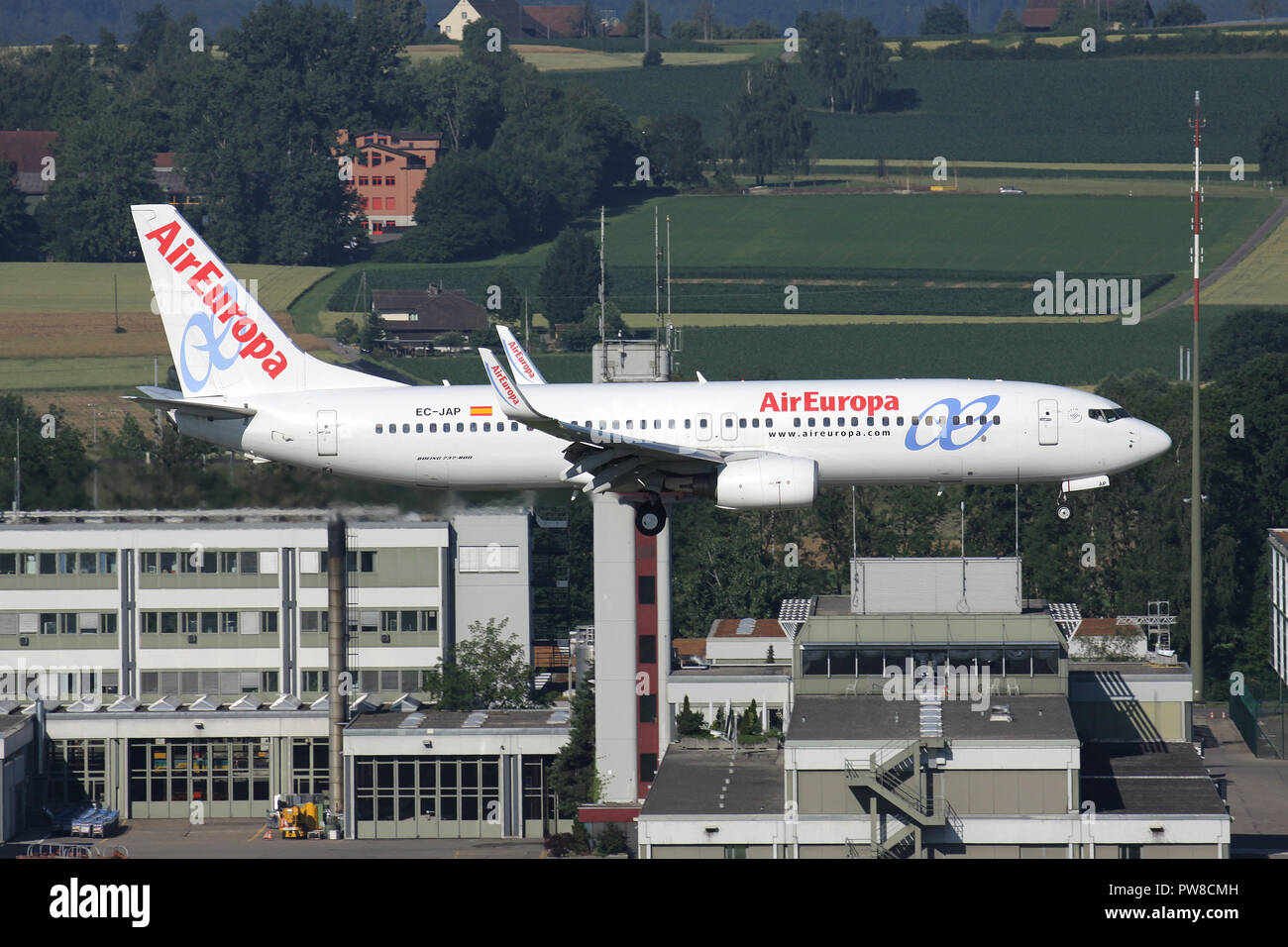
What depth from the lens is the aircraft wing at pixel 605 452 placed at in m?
47.6

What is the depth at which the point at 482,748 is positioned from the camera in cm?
9400

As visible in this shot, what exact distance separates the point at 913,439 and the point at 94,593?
6550 centimetres

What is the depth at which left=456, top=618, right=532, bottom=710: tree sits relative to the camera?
102688 mm

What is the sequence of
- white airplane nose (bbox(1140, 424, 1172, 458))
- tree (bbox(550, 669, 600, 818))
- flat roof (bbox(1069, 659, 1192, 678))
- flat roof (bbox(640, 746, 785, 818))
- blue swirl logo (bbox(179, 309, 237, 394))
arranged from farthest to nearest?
tree (bbox(550, 669, 600, 818)) < flat roof (bbox(1069, 659, 1192, 678)) < flat roof (bbox(640, 746, 785, 818)) < blue swirl logo (bbox(179, 309, 237, 394)) < white airplane nose (bbox(1140, 424, 1172, 458))

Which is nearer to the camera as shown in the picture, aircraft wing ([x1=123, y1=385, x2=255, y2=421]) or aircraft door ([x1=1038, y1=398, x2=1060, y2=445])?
aircraft door ([x1=1038, y1=398, x2=1060, y2=445])

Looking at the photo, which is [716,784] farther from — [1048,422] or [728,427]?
[1048,422]

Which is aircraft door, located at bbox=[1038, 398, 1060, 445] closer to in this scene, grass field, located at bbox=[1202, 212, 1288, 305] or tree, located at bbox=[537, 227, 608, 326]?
tree, located at bbox=[537, 227, 608, 326]

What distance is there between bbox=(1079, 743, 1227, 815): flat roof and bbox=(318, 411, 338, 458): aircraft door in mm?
33057

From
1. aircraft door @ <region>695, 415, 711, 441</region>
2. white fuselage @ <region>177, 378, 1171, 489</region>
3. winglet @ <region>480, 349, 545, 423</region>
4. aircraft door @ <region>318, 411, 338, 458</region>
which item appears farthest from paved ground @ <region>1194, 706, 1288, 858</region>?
aircraft door @ <region>318, 411, 338, 458</region>

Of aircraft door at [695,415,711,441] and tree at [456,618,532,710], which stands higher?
aircraft door at [695,415,711,441]

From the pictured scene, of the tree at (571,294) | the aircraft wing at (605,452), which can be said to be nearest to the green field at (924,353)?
the tree at (571,294)

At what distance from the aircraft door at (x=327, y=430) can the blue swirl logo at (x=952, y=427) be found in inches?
667
